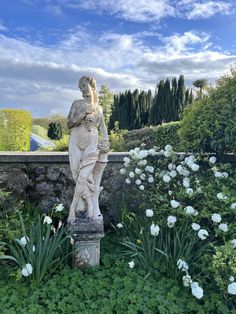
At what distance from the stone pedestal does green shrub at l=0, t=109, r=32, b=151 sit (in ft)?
25.6

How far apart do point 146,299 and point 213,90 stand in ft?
8.83

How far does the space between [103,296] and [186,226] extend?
103 cm

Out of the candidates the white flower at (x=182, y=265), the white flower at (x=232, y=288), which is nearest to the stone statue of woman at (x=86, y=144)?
the white flower at (x=182, y=265)

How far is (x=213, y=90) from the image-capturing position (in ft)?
13.9

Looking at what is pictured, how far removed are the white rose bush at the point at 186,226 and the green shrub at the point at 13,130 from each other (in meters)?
7.20

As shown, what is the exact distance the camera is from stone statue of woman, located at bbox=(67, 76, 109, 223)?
10.0ft

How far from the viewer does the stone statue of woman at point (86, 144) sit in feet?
10.0

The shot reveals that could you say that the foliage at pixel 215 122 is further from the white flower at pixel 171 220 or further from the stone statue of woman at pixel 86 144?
the stone statue of woman at pixel 86 144

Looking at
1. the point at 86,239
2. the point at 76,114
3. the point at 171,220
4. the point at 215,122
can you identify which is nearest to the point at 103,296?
the point at 86,239

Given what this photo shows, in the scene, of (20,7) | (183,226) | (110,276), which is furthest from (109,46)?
(110,276)

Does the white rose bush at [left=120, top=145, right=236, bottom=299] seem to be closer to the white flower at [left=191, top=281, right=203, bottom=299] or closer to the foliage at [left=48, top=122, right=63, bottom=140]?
the white flower at [left=191, top=281, right=203, bottom=299]

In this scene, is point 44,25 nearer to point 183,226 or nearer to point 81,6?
point 81,6

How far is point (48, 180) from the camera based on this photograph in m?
4.17

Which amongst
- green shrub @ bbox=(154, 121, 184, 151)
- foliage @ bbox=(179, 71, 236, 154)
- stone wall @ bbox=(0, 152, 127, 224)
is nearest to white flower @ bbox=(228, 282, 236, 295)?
foliage @ bbox=(179, 71, 236, 154)
